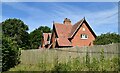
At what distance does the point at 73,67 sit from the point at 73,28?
27.6 metres

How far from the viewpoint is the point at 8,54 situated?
87.5 ft

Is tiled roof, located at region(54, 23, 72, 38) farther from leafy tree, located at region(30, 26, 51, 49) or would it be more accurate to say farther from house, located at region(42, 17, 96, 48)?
leafy tree, located at region(30, 26, 51, 49)

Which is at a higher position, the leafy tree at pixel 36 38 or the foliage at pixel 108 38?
the leafy tree at pixel 36 38

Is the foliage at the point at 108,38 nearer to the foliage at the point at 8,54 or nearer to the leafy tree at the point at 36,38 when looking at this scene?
the foliage at the point at 8,54

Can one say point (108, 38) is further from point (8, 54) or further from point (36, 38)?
point (36, 38)

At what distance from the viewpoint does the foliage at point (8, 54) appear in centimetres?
2498

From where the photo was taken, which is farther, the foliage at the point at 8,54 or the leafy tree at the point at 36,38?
the leafy tree at the point at 36,38

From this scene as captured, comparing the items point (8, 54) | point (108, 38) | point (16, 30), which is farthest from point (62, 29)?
point (16, 30)

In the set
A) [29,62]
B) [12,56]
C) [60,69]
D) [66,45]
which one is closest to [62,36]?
[66,45]

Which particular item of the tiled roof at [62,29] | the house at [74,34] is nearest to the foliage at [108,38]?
the house at [74,34]

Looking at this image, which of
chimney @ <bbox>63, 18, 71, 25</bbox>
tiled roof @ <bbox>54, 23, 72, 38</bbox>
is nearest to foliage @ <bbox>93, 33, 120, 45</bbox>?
tiled roof @ <bbox>54, 23, 72, 38</bbox>

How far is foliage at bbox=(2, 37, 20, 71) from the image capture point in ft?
82.0

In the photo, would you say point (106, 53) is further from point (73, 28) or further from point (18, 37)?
point (18, 37)

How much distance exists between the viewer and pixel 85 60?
67.3 feet
